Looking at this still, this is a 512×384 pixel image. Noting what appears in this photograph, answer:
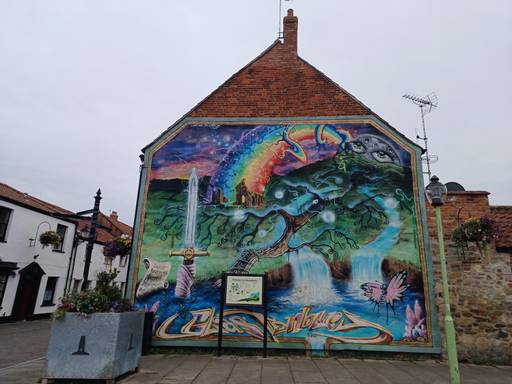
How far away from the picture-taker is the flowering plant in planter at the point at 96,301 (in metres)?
6.07

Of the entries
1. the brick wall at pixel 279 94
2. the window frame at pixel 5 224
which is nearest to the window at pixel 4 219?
the window frame at pixel 5 224

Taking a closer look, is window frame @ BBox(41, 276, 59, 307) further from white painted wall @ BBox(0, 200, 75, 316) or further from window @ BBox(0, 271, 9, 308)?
window @ BBox(0, 271, 9, 308)

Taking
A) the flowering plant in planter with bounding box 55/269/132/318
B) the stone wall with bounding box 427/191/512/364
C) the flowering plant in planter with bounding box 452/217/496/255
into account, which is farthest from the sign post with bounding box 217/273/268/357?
the flowering plant in planter with bounding box 452/217/496/255

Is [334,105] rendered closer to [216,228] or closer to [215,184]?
[215,184]

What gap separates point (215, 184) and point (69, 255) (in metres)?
15.7

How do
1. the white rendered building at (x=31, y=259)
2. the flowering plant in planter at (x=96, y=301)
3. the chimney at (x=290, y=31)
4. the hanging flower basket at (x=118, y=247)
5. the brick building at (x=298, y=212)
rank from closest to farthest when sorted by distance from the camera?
the flowering plant in planter at (x=96, y=301) < the brick building at (x=298, y=212) < the hanging flower basket at (x=118, y=247) < the chimney at (x=290, y=31) < the white rendered building at (x=31, y=259)

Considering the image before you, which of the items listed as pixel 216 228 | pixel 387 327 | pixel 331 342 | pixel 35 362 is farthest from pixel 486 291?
pixel 35 362

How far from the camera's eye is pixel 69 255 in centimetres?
2072

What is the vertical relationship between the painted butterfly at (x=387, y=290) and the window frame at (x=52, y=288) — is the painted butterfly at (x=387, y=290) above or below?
above

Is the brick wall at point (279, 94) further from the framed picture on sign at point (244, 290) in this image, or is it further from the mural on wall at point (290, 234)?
the framed picture on sign at point (244, 290)

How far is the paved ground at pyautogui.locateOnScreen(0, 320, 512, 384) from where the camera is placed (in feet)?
20.7

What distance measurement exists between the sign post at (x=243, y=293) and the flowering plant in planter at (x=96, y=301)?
2.63 metres

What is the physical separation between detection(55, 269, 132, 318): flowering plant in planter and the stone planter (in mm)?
136

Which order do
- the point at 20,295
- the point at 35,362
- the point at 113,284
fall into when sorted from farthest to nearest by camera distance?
1. the point at 20,295
2. the point at 35,362
3. the point at 113,284
